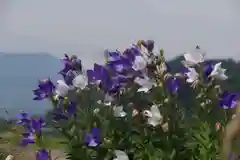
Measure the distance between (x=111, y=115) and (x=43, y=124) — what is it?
319mm

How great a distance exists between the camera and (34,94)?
1.81 meters

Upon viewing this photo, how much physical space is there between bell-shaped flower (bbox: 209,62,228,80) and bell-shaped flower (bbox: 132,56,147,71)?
0.24 metres

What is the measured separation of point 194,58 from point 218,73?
0.33ft

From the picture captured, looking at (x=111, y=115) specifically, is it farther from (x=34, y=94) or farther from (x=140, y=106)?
(x=34, y=94)

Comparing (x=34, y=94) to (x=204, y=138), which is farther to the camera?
(x=34, y=94)

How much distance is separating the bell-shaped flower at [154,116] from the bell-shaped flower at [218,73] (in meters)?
0.23

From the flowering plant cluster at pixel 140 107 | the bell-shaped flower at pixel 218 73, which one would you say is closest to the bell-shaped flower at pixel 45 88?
the flowering plant cluster at pixel 140 107

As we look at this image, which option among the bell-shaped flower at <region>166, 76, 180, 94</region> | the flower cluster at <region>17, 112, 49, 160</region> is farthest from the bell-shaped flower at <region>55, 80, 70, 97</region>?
the bell-shaped flower at <region>166, 76, 180, 94</region>

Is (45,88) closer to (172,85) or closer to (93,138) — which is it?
(93,138)

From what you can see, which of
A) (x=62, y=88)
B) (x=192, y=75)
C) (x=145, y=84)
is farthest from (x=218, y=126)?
(x=62, y=88)

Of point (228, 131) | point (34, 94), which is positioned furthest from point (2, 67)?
point (228, 131)

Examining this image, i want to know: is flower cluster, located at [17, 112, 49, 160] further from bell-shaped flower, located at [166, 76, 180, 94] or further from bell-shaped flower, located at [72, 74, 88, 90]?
bell-shaped flower, located at [166, 76, 180, 94]

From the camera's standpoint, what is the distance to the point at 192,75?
1.62 m

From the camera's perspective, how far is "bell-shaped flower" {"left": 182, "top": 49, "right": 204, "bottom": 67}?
1.63 m
